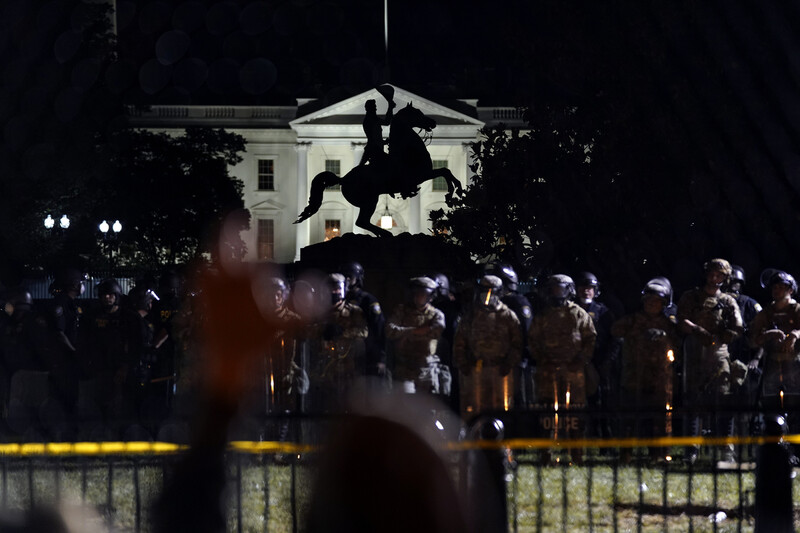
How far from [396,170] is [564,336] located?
19.2ft

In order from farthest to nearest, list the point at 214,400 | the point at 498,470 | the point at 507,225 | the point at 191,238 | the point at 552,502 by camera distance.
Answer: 1. the point at 191,238
2. the point at 507,225
3. the point at 552,502
4. the point at 498,470
5. the point at 214,400

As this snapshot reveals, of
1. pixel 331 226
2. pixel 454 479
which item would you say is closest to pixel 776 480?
pixel 454 479

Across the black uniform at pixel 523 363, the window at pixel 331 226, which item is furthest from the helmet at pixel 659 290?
the window at pixel 331 226

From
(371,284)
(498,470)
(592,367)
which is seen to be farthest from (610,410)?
(371,284)

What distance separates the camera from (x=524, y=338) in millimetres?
10859

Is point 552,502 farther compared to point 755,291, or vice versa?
point 755,291

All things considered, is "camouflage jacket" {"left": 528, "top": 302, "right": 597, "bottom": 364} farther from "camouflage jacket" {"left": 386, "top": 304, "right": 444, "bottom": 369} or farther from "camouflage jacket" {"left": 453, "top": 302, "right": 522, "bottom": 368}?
"camouflage jacket" {"left": 386, "top": 304, "right": 444, "bottom": 369}

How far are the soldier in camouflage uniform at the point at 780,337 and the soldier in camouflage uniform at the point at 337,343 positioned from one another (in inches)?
124

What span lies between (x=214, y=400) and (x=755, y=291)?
1423cm

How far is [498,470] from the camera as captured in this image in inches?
183

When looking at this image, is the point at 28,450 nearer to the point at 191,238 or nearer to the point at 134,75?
the point at 134,75

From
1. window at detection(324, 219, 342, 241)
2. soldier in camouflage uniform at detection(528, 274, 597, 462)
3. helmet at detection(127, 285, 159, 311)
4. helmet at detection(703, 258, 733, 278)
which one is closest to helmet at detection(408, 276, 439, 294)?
soldier in camouflage uniform at detection(528, 274, 597, 462)

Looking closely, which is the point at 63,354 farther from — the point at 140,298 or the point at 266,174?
the point at 266,174

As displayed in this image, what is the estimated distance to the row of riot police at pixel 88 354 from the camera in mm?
10766
